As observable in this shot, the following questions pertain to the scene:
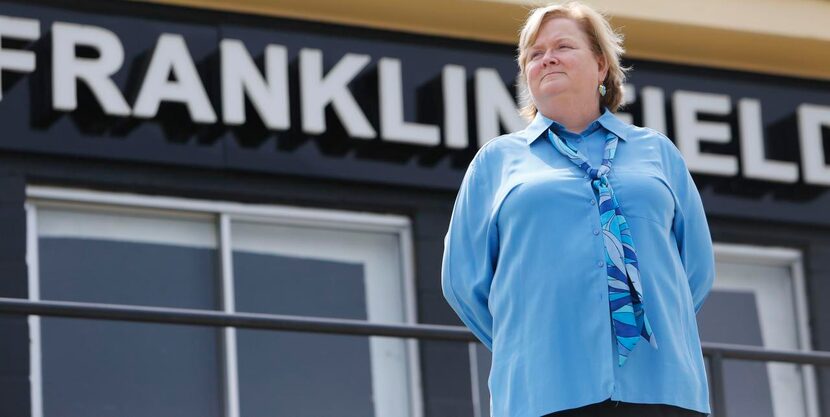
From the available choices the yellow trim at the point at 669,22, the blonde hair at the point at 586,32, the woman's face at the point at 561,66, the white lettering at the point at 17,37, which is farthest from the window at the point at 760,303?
the woman's face at the point at 561,66

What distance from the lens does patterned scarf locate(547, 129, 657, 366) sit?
16.0ft

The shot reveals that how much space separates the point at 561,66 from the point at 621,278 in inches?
26.2

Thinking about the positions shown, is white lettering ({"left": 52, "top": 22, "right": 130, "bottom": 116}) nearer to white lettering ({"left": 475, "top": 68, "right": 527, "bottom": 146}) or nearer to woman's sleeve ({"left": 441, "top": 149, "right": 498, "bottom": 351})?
white lettering ({"left": 475, "top": 68, "right": 527, "bottom": 146})

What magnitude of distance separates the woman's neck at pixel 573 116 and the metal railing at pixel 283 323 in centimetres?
299

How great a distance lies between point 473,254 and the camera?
524cm

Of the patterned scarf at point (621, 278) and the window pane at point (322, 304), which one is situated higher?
the window pane at point (322, 304)

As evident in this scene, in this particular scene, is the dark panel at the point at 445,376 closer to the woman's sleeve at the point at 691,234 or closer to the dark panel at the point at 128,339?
the dark panel at the point at 128,339

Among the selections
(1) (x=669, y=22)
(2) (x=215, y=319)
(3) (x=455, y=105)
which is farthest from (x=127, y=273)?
(1) (x=669, y=22)

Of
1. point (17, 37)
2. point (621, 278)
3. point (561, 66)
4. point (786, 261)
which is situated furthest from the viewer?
point (786, 261)

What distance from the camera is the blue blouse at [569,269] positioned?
4879 millimetres

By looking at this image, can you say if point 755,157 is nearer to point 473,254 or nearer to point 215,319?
point 215,319

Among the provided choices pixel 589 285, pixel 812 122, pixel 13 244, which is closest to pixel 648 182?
pixel 589 285

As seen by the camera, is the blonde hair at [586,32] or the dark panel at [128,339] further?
the dark panel at [128,339]

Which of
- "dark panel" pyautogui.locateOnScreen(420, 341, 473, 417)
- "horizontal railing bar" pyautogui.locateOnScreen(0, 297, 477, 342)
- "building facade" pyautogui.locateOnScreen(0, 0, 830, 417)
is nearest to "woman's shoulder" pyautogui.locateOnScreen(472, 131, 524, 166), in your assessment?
"horizontal railing bar" pyautogui.locateOnScreen(0, 297, 477, 342)
